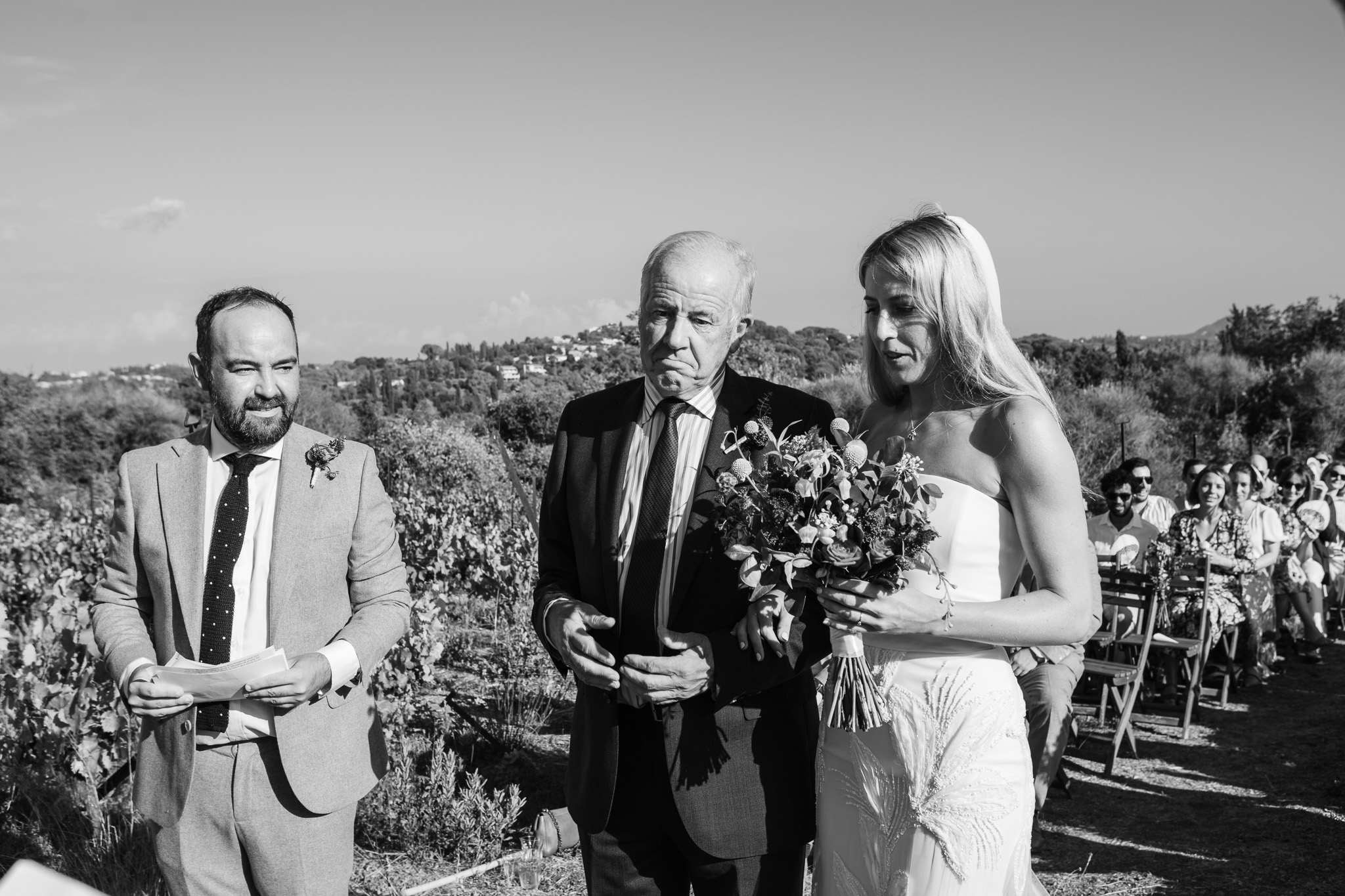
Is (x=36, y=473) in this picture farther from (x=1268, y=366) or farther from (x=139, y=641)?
(x=1268, y=366)

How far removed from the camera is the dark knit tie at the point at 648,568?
2438mm

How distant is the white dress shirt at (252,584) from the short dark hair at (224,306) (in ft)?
0.74

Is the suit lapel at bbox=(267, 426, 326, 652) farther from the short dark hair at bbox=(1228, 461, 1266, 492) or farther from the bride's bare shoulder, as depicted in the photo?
the short dark hair at bbox=(1228, 461, 1266, 492)

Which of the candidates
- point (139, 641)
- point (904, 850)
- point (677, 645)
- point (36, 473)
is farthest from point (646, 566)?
point (36, 473)

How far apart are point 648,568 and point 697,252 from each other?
800mm

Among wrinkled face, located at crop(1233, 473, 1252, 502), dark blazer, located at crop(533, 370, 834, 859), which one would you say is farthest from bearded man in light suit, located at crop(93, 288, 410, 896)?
wrinkled face, located at crop(1233, 473, 1252, 502)

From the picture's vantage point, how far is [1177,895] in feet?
15.5

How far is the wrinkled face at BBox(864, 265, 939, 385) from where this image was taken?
8.00 feet

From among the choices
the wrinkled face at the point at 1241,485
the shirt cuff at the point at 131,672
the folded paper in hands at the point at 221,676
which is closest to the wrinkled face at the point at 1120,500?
the wrinkled face at the point at 1241,485

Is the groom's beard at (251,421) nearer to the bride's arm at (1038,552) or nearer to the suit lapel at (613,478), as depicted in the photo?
the suit lapel at (613,478)

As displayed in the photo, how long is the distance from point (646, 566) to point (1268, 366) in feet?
112

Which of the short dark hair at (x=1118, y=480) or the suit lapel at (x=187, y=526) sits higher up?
the short dark hair at (x=1118, y=480)

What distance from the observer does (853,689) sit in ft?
7.88

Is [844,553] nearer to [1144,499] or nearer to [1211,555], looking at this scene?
[1211,555]
